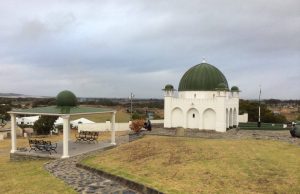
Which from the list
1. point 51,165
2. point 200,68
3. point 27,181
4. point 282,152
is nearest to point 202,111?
point 200,68

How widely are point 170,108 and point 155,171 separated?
23611mm

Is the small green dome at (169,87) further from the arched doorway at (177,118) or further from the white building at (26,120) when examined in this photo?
the white building at (26,120)

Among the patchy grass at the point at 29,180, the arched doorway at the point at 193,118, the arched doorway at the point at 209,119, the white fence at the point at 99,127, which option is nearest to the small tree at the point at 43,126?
the white fence at the point at 99,127

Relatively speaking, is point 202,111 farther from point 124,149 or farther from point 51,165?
point 51,165

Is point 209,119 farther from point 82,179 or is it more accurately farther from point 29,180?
point 29,180

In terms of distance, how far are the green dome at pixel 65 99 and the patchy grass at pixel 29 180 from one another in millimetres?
4532

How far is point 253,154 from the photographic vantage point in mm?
15984

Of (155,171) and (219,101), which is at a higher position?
(219,101)

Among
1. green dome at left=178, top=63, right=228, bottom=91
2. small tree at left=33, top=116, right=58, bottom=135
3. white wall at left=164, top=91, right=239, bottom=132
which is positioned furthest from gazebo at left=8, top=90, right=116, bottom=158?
small tree at left=33, top=116, right=58, bottom=135

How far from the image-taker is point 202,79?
36531 mm

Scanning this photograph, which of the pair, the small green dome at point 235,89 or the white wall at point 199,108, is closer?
the white wall at point 199,108

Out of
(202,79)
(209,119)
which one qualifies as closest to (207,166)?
(209,119)

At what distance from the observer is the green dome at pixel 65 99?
21.0m

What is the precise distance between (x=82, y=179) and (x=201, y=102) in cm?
2305
